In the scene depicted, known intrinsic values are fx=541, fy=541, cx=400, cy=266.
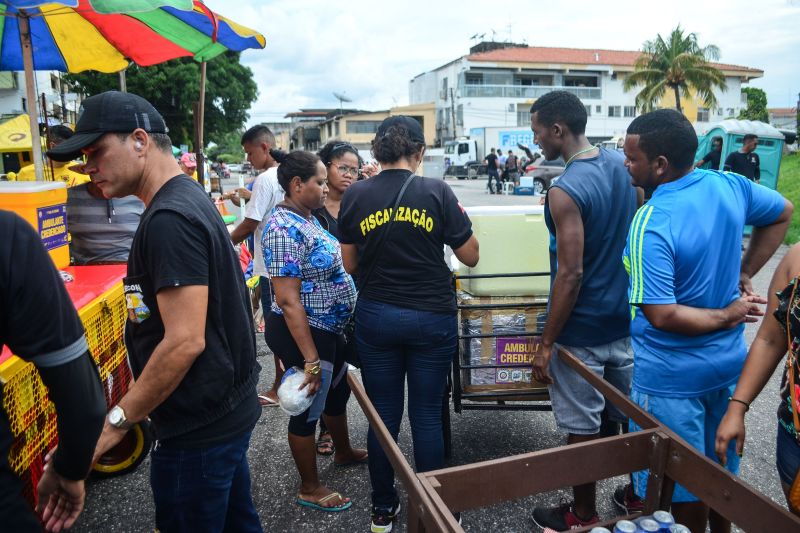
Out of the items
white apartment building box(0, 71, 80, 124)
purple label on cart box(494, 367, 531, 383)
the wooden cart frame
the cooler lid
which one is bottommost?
purple label on cart box(494, 367, 531, 383)

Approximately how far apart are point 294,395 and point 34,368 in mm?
1094

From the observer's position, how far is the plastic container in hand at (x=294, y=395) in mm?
2670

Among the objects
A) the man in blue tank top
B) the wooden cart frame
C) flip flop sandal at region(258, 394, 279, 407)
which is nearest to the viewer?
the wooden cart frame

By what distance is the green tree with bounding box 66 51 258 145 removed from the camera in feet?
68.4

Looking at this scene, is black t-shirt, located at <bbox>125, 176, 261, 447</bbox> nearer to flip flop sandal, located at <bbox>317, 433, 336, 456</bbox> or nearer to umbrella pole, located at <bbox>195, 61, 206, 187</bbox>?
flip flop sandal, located at <bbox>317, 433, 336, 456</bbox>

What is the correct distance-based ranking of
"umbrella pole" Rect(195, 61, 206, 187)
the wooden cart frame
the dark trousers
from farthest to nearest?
the dark trousers, "umbrella pole" Rect(195, 61, 206, 187), the wooden cart frame

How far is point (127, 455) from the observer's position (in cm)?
337

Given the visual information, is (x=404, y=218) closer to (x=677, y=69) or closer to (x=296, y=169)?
(x=296, y=169)

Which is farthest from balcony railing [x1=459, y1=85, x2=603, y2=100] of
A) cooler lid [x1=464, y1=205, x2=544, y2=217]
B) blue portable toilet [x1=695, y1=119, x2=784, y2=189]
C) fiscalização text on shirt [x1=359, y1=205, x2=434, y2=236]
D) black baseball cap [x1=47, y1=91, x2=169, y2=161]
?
black baseball cap [x1=47, y1=91, x2=169, y2=161]

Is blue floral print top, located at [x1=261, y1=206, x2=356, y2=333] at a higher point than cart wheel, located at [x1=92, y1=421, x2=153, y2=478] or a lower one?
higher

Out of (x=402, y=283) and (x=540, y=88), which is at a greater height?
(x=540, y=88)

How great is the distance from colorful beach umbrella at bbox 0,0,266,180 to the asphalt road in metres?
2.76

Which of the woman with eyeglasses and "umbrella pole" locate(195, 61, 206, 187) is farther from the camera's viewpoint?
"umbrella pole" locate(195, 61, 206, 187)

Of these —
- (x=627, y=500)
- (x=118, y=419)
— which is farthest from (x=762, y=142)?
(x=118, y=419)
